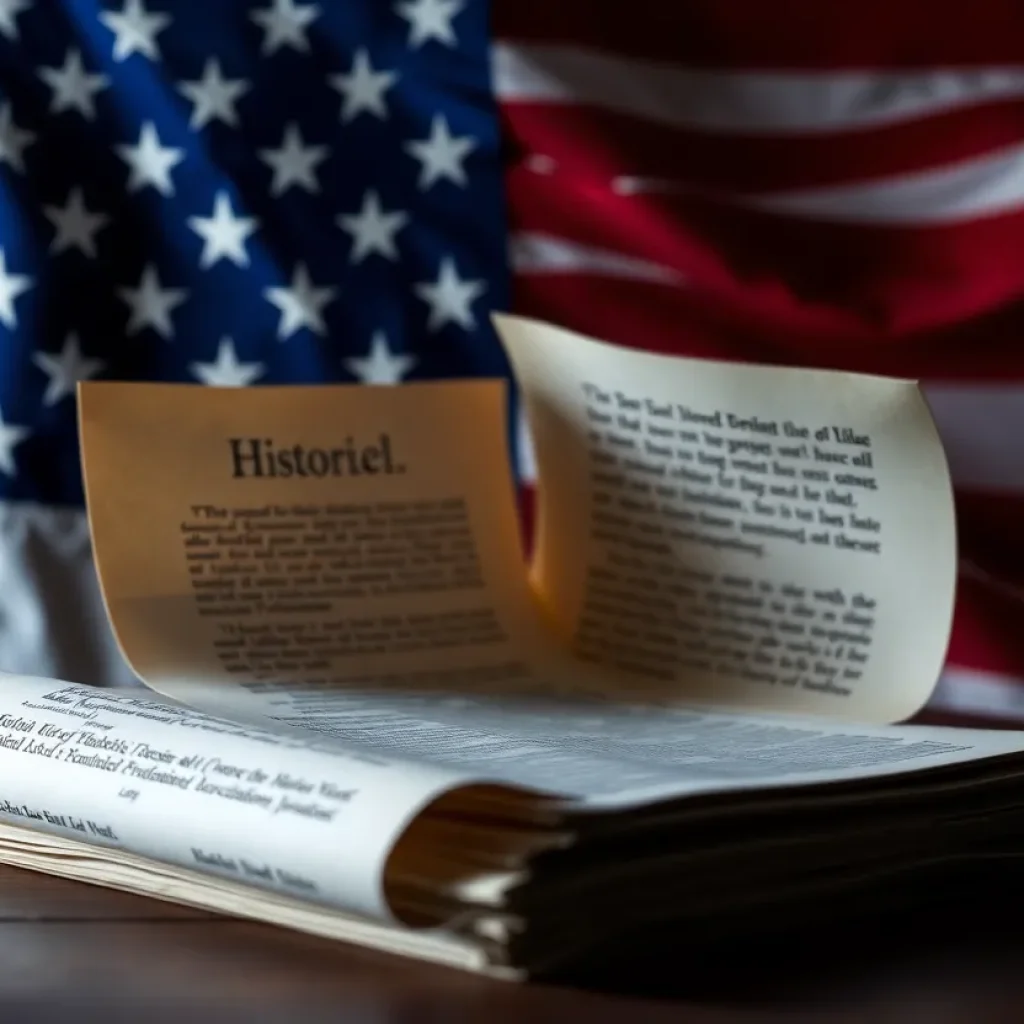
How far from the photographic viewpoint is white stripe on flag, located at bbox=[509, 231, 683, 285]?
1.18 meters

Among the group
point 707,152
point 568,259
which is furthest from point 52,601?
point 707,152

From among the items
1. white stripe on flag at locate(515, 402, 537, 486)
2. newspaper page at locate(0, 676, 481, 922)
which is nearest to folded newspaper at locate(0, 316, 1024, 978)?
newspaper page at locate(0, 676, 481, 922)

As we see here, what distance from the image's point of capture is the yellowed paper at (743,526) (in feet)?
2.58

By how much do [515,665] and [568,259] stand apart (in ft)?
1.41

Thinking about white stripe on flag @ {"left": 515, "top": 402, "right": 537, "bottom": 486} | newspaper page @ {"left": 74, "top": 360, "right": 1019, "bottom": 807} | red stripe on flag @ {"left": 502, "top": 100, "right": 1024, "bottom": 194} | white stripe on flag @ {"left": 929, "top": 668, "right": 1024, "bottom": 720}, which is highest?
red stripe on flag @ {"left": 502, "top": 100, "right": 1024, "bottom": 194}

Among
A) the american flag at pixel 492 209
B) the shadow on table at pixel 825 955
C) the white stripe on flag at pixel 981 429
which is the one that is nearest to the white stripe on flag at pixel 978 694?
the american flag at pixel 492 209

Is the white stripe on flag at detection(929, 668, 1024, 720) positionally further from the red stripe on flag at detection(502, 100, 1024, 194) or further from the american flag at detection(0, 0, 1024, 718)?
the red stripe on flag at detection(502, 100, 1024, 194)

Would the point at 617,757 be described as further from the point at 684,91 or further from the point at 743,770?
the point at 684,91

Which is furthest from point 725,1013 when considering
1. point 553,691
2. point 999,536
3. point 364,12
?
point 364,12

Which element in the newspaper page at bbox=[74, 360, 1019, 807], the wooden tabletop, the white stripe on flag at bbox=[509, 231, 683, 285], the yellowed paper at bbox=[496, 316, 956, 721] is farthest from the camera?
the white stripe on flag at bbox=[509, 231, 683, 285]

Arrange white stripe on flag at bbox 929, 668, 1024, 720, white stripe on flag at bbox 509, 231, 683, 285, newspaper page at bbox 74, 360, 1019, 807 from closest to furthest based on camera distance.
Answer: newspaper page at bbox 74, 360, 1019, 807 < white stripe on flag at bbox 929, 668, 1024, 720 < white stripe on flag at bbox 509, 231, 683, 285

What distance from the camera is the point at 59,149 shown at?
1.14m

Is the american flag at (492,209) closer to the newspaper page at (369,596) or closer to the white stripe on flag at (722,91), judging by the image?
the white stripe on flag at (722,91)

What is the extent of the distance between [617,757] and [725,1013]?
138 mm
